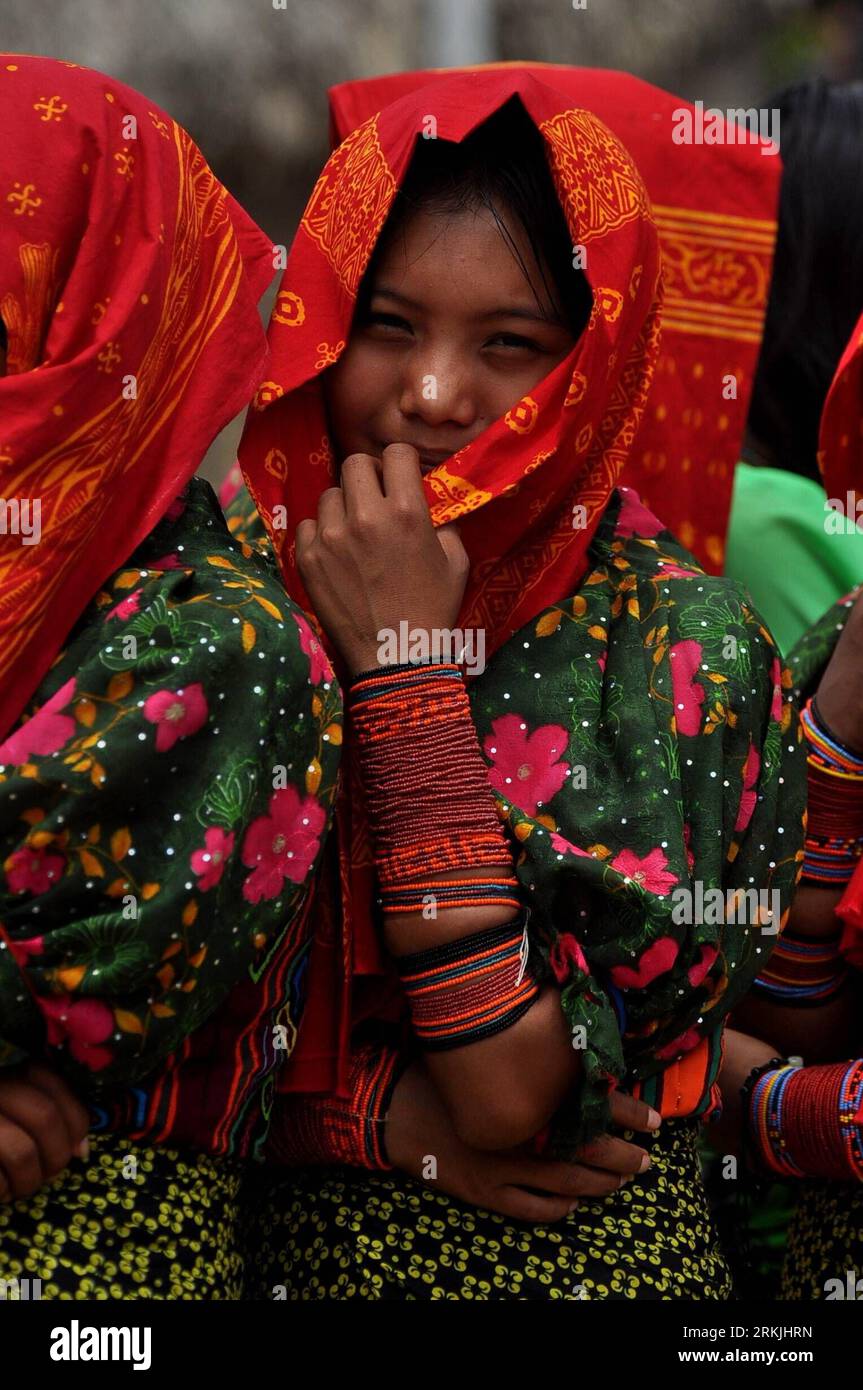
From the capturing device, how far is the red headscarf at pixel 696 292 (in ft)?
9.66

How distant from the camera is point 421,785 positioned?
1.71m

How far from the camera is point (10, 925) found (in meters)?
1.48

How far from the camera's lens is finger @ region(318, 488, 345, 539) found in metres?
1.84

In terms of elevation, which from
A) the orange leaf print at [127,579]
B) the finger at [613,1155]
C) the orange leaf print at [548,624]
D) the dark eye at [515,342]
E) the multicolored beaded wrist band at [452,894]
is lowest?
the finger at [613,1155]

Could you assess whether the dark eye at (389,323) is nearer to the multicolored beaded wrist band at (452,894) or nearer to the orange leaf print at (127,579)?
the orange leaf print at (127,579)

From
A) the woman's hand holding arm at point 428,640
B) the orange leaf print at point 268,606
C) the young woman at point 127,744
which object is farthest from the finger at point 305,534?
the orange leaf print at point 268,606

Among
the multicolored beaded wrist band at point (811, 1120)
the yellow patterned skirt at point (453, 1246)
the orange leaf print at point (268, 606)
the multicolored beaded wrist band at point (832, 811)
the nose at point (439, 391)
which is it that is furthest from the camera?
the multicolored beaded wrist band at point (832, 811)

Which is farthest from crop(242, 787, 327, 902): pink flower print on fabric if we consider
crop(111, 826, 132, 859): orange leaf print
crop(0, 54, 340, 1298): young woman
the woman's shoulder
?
the woman's shoulder

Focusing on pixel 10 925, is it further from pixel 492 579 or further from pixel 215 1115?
pixel 492 579

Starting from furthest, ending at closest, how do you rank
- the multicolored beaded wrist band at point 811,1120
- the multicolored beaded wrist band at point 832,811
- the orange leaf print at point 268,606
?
the multicolored beaded wrist band at point 832,811
the multicolored beaded wrist band at point 811,1120
the orange leaf print at point 268,606

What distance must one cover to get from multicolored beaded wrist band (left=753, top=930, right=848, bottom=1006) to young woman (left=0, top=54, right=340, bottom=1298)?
2.73ft

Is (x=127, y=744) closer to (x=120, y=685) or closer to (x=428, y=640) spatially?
(x=120, y=685)

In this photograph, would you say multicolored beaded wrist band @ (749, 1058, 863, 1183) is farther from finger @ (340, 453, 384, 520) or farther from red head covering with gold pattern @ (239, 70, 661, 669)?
finger @ (340, 453, 384, 520)

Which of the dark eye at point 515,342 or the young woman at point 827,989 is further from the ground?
the dark eye at point 515,342
